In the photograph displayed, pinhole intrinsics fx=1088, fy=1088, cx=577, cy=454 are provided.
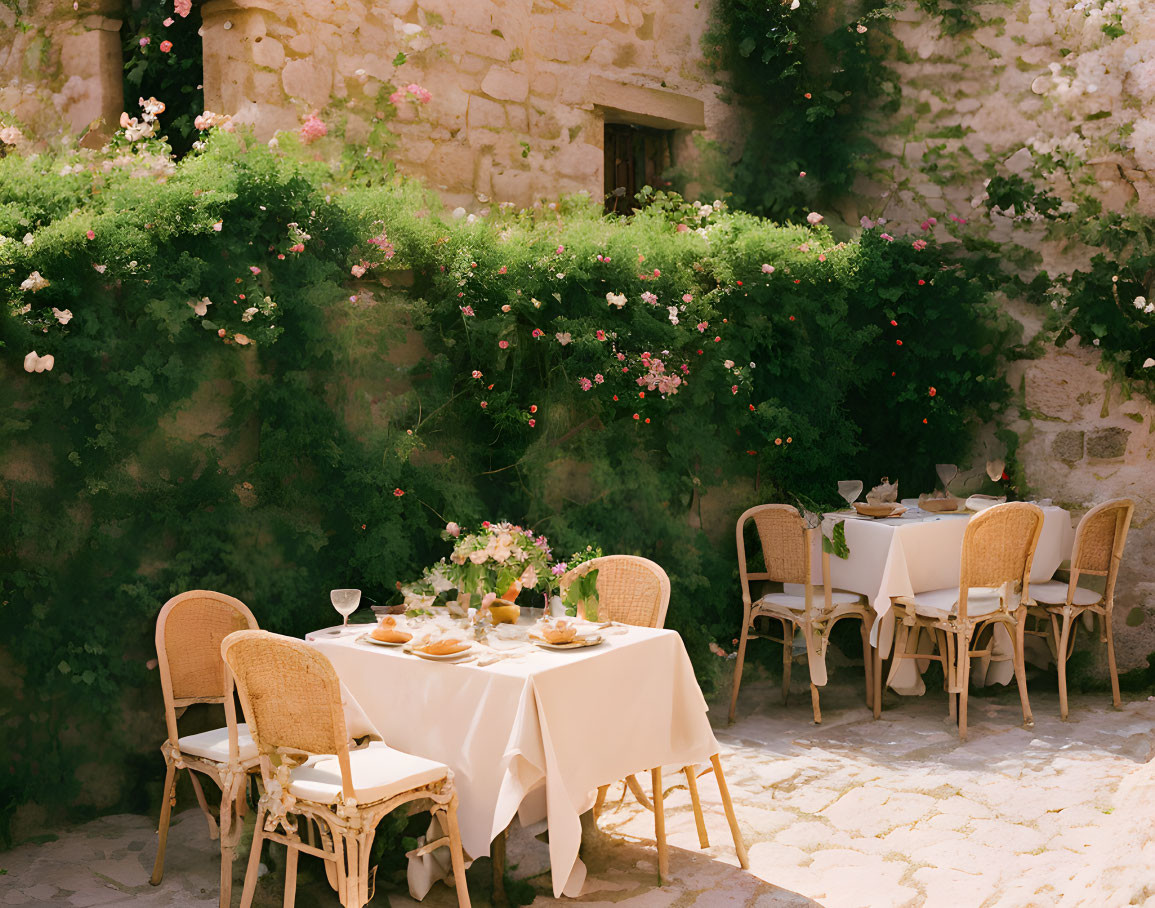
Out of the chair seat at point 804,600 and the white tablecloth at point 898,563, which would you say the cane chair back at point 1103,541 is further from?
the chair seat at point 804,600

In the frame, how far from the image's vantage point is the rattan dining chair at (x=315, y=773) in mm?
2822

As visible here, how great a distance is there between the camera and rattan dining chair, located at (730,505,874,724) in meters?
5.10

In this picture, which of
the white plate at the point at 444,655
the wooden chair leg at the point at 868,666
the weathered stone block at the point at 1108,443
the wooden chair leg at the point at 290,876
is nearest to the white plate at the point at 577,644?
the white plate at the point at 444,655

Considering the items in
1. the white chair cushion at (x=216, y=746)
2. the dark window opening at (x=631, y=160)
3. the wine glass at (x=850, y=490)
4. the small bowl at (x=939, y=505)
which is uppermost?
the dark window opening at (x=631, y=160)

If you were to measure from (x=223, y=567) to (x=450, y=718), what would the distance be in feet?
4.44

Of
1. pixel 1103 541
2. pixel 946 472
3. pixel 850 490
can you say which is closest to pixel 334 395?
pixel 850 490

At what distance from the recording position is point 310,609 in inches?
165

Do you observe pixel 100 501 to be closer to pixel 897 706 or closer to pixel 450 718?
pixel 450 718

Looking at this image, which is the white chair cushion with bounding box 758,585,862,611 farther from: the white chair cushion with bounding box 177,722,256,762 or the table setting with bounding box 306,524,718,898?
the white chair cushion with bounding box 177,722,256,762

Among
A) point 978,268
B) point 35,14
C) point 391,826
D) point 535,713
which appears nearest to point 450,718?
point 535,713

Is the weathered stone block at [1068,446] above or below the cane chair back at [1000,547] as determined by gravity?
above

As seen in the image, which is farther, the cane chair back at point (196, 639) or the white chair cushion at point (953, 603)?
the white chair cushion at point (953, 603)

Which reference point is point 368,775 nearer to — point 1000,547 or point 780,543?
point 780,543

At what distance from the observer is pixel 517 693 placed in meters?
3.01
